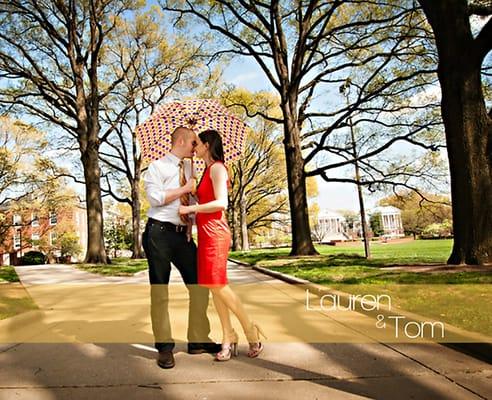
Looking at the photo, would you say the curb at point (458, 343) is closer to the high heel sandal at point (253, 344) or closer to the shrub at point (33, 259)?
the high heel sandal at point (253, 344)

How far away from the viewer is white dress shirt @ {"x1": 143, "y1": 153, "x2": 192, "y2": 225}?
340cm

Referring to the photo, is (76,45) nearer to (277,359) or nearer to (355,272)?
(355,272)

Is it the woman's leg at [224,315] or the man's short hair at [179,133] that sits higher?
the man's short hair at [179,133]

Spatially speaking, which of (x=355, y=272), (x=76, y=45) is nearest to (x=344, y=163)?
(x=355, y=272)

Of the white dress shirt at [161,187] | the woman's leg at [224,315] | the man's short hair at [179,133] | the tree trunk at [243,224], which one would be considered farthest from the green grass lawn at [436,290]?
the tree trunk at [243,224]

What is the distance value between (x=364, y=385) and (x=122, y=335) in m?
2.71

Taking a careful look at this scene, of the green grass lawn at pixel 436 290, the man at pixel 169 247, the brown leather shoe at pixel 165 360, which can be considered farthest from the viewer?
the green grass lawn at pixel 436 290

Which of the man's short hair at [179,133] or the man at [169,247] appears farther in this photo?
the man's short hair at [179,133]

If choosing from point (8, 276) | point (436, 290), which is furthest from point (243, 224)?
point (436, 290)

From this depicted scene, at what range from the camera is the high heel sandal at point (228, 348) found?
11.2 feet

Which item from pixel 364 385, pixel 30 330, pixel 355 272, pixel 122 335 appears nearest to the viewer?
pixel 364 385

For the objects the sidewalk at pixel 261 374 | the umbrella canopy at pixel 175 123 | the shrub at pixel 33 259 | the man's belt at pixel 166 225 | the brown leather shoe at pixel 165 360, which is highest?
the umbrella canopy at pixel 175 123

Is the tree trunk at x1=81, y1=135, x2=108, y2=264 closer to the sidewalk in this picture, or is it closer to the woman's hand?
the sidewalk

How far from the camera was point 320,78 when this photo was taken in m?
18.4
